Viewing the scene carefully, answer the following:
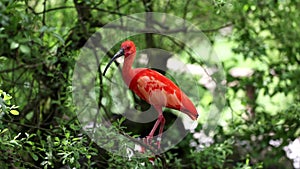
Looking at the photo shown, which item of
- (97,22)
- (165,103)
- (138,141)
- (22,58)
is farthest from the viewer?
(97,22)

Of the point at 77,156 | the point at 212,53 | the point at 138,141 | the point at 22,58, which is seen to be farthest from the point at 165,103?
the point at 22,58

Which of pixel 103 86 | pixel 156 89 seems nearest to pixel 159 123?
pixel 156 89

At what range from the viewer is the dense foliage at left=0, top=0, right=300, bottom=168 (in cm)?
173

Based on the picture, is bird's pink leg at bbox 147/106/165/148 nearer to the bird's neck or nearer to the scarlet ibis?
the scarlet ibis

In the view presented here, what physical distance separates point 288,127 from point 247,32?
21.1 inches

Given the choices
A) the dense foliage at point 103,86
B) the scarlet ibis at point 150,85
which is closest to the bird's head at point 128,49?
the scarlet ibis at point 150,85

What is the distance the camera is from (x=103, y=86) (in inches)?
82.1

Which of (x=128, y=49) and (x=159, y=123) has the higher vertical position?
(x=128, y=49)

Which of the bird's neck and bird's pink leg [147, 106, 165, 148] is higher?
the bird's neck

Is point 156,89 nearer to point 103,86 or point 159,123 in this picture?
point 159,123

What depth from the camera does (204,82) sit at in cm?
279

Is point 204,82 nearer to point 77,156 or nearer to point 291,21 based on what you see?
point 291,21

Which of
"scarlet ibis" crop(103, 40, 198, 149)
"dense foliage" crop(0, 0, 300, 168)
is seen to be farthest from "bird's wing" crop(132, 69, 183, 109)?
"dense foliage" crop(0, 0, 300, 168)

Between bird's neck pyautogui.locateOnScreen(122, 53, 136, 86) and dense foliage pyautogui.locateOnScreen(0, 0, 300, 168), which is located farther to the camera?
dense foliage pyautogui.locateOnScreen(0, 0, 300, 168)
